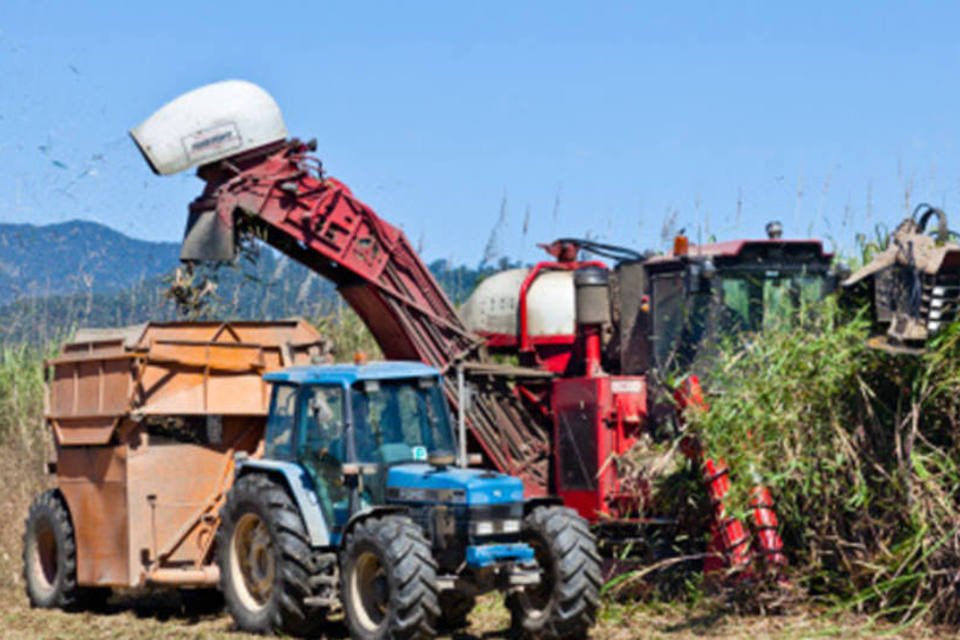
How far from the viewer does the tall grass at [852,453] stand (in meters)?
8.52

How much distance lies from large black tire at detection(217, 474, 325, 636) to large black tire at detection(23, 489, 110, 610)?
1.79 meters

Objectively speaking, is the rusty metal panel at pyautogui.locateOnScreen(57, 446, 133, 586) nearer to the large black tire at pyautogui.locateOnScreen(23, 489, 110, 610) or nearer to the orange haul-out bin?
the orange haul-out bin

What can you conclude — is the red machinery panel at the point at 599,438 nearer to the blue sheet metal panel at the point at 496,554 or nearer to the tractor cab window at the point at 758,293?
the tractor cab window at the point at 758,293

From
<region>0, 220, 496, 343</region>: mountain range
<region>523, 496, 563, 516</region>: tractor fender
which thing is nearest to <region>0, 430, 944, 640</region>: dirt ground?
<region>523, 496, 563, 516</region>: tractor fender

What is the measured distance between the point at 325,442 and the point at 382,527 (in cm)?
102

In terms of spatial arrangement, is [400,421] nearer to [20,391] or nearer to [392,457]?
[392,457]

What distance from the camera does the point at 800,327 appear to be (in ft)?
30.8

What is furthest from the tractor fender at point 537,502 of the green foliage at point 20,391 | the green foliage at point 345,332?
the green foliage at point 20,391

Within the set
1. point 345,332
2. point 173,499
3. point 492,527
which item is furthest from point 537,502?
point 345,332

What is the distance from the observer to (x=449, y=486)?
8.92 m

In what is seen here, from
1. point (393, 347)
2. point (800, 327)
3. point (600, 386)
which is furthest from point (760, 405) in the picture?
point (393, 347)

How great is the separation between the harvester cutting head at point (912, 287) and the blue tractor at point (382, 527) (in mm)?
2130

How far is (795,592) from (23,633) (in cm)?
503

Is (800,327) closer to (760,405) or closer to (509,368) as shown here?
(760,405)
